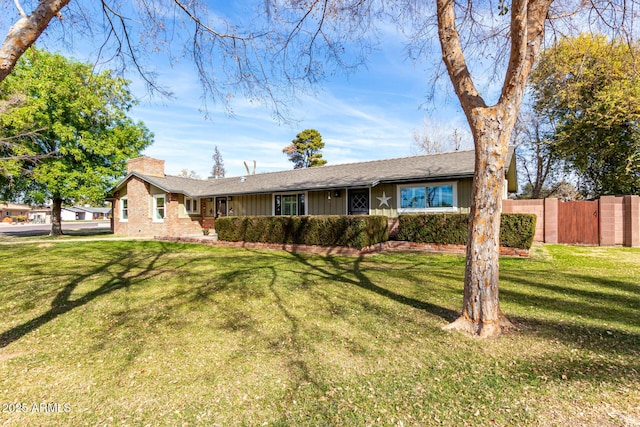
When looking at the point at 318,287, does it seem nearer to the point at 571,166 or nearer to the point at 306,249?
the point at 306,249

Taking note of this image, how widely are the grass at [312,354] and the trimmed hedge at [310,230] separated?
4.52 m

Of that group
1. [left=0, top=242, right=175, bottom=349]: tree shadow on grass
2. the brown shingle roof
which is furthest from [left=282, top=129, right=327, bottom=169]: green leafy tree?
[left=0, top=242, right=175, bottom=349]: tree shadow on grass

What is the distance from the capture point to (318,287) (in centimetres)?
628

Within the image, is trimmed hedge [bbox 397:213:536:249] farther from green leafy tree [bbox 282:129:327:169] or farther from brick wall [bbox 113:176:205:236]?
green leafy tree [bbox 282:129:327:169]

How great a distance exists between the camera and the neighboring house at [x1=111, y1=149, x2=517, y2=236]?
1291 cm

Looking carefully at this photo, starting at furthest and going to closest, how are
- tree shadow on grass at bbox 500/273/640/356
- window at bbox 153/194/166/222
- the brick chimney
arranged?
the brick chimney, window at bbox 153/194/166/222, tree shadow on grass at bbox 500/273/640/356

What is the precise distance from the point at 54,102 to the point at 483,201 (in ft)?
75.7

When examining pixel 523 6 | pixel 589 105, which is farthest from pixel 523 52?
pixel 589 105

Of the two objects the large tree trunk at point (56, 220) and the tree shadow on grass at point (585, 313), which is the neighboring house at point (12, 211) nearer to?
the large tree trunk at point (56, 220)

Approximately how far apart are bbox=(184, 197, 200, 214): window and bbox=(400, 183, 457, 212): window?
44.1 ft

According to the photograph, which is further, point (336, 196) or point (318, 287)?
point (336, 196)

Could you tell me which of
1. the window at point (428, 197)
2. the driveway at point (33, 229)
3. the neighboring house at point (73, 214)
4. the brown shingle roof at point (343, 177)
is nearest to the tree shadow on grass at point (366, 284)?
the window at point (428, 197)

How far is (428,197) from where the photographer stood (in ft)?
42.9

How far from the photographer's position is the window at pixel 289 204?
54.1ft
